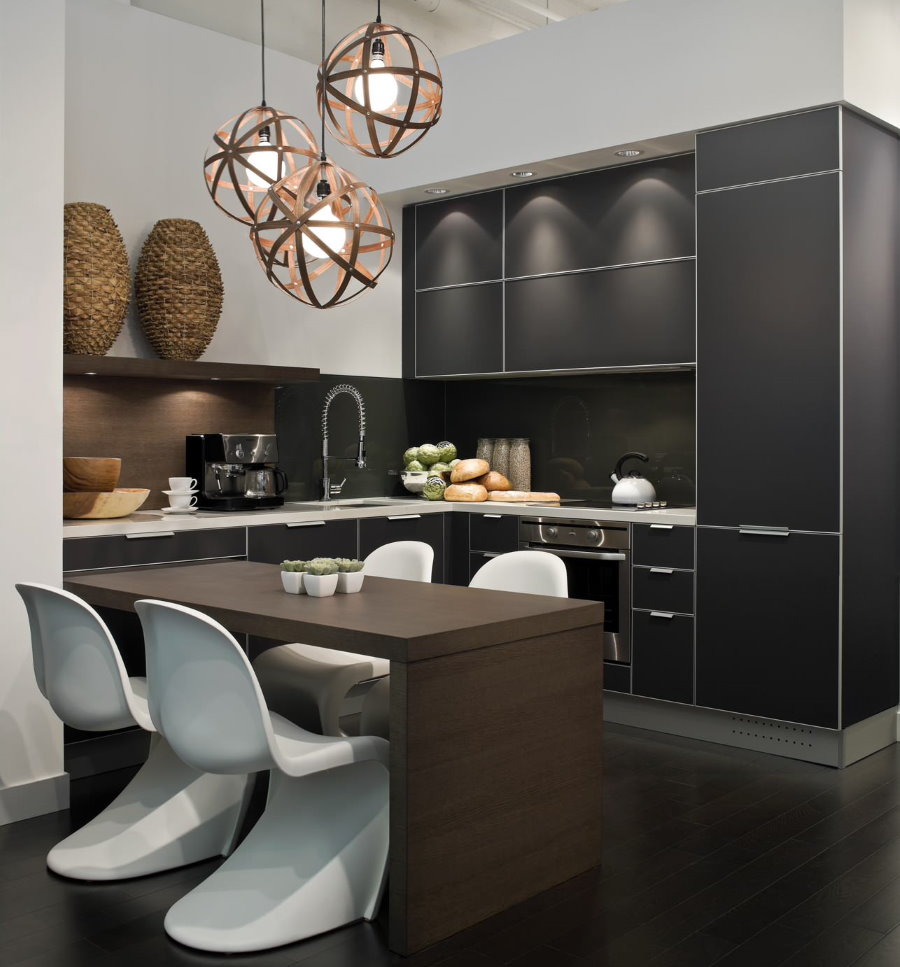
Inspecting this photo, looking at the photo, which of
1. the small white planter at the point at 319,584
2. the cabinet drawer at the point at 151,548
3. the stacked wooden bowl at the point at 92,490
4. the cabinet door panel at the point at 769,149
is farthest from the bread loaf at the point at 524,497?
the small white planter at the point at 319,584

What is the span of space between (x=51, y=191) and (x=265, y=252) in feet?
3.82

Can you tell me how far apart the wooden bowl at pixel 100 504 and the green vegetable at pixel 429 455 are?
1908mm

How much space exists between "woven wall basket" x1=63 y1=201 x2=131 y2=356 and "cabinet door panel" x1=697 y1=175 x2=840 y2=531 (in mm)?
2379

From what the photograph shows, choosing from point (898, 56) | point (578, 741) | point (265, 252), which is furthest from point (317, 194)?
point (898, 56)

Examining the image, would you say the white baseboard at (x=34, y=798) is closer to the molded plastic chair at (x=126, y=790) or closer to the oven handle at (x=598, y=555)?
the molded plastic chair at (x=126, y=790)

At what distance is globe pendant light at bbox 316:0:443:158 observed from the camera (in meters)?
2.75

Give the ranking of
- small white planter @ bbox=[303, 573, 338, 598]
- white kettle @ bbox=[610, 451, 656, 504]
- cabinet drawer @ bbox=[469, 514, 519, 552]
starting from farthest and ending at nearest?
cabinet drawer @ bbox=[469, 514, 519, 552], white kettle @ bbox=[610, 451, 656, 504], small white planter @ bbox=[303, 573, 338, 598]

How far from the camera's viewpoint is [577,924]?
2795 millimetres

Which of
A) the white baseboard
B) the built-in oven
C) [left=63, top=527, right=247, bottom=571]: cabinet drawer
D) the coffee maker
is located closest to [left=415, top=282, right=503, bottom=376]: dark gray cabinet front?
the built-in oven

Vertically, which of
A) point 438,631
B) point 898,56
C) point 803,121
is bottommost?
point 438,631

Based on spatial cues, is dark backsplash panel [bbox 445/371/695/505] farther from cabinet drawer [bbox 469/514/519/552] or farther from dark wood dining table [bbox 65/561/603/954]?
dark wood dining table [bbox 65/561/603/954]

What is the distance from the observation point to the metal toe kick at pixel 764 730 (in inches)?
166

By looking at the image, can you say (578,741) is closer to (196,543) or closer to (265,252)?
(265,252)

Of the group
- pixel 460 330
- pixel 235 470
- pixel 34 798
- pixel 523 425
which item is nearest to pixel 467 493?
pixel 523 425
